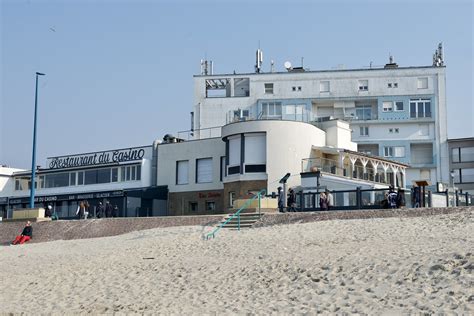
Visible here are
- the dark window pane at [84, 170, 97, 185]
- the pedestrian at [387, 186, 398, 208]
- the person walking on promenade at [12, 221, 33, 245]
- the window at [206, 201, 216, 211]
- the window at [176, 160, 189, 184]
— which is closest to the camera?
the pedestrian at [387, 186, 398, 208]

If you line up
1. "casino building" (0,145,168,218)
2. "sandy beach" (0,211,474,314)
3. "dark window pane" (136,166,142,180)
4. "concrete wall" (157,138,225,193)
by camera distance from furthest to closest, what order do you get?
"dark window pane" (136,166,142,180) → "casino building" (0,145,168,218) → "concrete wall" (157,138,225,193) → "sandy beach" (0,211,474,314)

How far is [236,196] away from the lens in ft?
133

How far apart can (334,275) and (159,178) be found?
1265 inches

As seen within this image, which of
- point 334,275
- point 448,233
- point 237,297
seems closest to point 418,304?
point 334,275

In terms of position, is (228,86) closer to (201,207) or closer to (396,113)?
(396,113)

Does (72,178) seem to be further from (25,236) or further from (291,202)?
(291,202)

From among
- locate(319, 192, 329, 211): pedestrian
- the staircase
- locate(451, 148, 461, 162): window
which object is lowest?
the staircase

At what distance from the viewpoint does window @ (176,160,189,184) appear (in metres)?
47.4

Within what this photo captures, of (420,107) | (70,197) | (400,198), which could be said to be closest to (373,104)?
(420,107)

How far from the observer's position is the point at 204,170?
4628 centimetres

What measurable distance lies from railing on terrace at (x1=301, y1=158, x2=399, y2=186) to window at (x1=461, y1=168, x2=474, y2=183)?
29.4 m

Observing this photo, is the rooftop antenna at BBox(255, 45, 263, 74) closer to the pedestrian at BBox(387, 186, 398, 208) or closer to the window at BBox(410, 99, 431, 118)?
the window at BBox(410, 99, 431, 118)

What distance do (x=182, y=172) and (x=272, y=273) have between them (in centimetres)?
2939

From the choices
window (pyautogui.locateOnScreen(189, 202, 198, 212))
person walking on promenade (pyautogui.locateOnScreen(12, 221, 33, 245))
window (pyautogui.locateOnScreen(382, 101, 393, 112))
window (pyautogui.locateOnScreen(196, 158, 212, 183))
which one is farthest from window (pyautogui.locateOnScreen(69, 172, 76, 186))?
window (pyautogui.locateOnScreen(382, 101, 393, 112))
